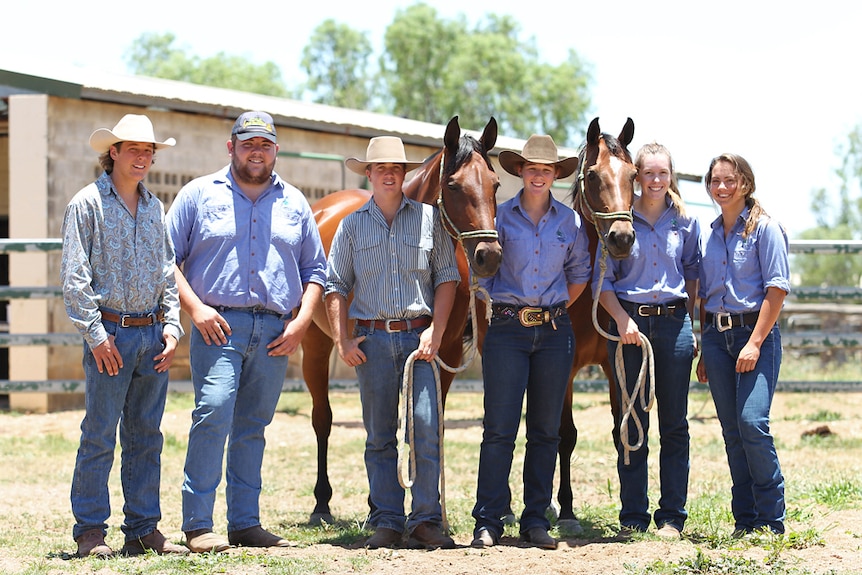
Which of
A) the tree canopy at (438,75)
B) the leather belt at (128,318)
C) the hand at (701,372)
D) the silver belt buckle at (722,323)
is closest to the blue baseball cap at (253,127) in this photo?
the leather belt at (128,318)

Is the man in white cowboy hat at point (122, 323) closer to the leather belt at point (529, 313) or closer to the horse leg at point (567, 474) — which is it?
the leather belt at point (529, 313)

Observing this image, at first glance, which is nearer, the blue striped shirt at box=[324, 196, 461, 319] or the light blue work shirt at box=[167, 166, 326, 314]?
the light blue work shirt at box=[167, 166, 326, 314]

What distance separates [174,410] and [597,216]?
6681 mm

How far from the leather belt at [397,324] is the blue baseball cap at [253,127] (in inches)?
40.5

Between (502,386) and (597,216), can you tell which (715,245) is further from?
(502,386)

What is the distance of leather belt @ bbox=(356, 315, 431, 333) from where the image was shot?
5012 mm

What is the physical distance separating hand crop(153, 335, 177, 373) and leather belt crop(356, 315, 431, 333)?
95 centimetres

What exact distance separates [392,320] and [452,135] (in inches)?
39.6

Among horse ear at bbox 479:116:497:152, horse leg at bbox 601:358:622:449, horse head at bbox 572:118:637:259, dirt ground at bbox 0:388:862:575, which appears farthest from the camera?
horse leg at bbox 601:358:622:449

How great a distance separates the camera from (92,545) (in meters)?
4.66

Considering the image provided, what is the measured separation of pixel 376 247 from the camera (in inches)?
199

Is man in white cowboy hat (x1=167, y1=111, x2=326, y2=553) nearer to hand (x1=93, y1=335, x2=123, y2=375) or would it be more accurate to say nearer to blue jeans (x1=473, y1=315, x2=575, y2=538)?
hand (x1=93, y1=335, x2=123, y2=375)

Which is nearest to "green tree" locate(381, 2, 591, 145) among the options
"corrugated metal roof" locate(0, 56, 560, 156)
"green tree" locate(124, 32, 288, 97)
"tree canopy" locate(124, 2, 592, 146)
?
"tree canopy" locate(124, 2, 592, 146)

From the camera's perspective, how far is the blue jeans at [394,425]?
4988 mm
